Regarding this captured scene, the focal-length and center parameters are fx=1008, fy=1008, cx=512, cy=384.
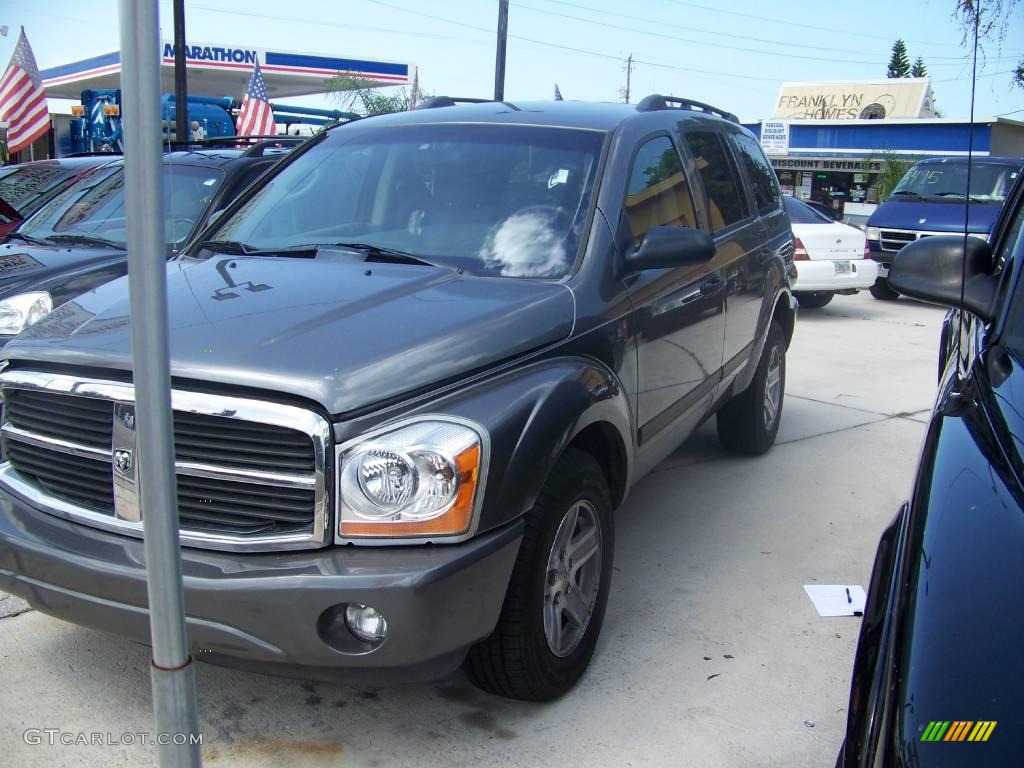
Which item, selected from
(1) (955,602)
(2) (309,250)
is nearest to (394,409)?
(2) (309,250)

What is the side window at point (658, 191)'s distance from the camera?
3.85 meters

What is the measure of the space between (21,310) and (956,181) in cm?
1230

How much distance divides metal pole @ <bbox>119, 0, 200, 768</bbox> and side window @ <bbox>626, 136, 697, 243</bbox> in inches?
88.2

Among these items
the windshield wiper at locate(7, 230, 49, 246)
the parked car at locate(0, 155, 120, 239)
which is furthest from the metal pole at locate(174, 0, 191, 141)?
the windshield wiper at locate(7, 230, 49, 246)

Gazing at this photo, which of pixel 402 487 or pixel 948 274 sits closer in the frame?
pixel 402 487

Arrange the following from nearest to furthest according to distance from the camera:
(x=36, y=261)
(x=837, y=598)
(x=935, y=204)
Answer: (x=837, y=598), (x=36, y=261), (x=935, y=204)

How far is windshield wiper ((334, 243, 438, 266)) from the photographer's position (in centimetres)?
351

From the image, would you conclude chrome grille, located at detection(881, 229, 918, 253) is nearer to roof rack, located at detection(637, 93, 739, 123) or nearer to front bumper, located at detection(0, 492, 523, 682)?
roof rack, located at detection(637, 93, 739, 123)

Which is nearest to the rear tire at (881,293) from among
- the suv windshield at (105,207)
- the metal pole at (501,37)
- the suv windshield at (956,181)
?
the suv windshield at (956,181)

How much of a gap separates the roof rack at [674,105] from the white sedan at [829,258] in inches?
243

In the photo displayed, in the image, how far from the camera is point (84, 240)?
6.46 metres

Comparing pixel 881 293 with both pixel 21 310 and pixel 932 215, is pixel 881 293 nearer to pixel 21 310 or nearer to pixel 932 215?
pixel 932 215

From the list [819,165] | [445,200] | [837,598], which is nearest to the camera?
[445,200]

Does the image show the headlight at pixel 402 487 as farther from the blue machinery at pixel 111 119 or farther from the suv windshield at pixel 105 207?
the blue machinery at pixel 111 119
